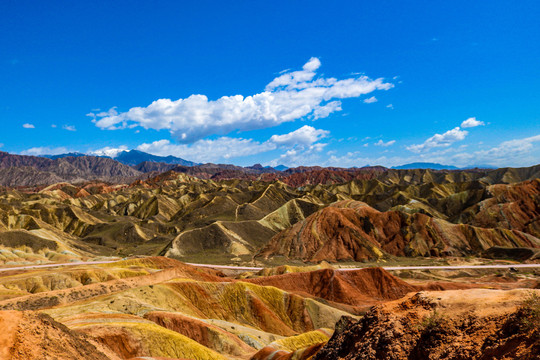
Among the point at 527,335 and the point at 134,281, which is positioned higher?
the point at 527,335

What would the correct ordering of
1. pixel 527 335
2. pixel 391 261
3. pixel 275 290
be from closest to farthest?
pixel 527 335
pixel 275 290
pixel 391 261

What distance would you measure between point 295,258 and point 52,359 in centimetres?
7261

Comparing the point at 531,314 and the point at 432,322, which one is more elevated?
the point at 531,314

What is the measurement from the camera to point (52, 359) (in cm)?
1566

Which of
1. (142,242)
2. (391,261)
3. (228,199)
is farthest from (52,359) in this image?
(228,199)

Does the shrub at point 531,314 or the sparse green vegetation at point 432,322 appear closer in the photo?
the shrub at point 531,314

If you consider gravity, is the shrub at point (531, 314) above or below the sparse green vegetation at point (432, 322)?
above

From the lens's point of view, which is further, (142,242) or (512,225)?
(142,242)

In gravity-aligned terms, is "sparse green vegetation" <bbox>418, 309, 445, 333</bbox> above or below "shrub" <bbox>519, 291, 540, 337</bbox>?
below

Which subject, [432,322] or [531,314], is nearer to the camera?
[531,314]

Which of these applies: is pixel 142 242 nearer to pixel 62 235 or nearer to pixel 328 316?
pixel 62 235

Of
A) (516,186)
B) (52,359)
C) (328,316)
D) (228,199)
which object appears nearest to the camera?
(52,359)

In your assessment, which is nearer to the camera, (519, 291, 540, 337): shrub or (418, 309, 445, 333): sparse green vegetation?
(519, 291, 540, 337): shrub

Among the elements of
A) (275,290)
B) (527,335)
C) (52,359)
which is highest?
(527,335)
